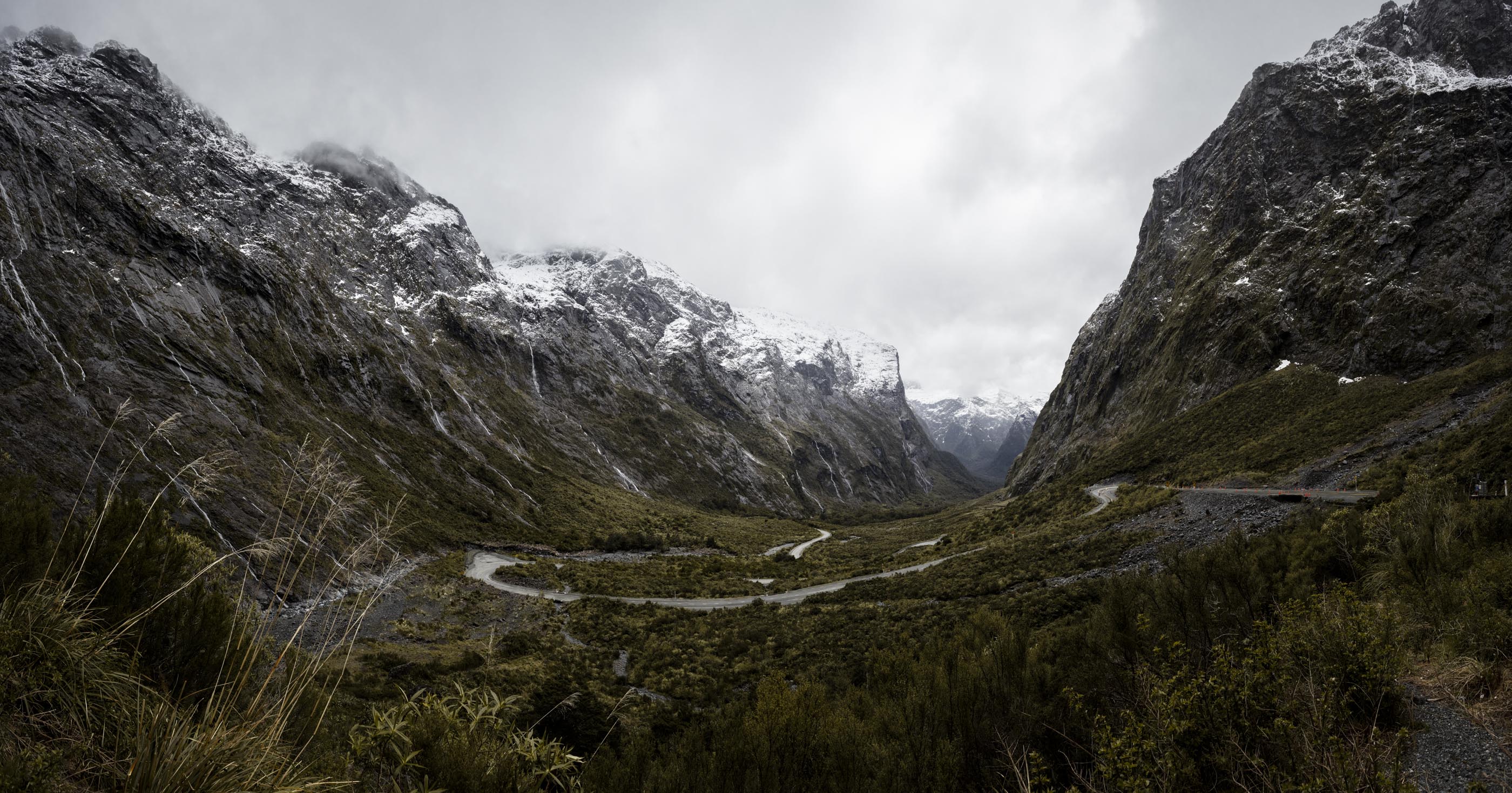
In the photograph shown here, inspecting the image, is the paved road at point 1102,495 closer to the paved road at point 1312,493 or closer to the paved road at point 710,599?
the paved road at point 1312,493

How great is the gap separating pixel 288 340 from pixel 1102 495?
300 ft

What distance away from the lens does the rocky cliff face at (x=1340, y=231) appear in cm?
5297

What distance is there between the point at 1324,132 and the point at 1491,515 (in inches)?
3924

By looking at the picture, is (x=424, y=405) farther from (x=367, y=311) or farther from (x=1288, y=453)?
(x=1288, y=453)

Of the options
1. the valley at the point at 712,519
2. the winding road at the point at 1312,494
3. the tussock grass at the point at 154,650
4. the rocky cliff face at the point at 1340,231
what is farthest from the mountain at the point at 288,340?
the rocky cliff face at the point at 1340,231

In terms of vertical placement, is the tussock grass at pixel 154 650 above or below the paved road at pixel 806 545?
above

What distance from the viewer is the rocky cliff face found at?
53.0 metres

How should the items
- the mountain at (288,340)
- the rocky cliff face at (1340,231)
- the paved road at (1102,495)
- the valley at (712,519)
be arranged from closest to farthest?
1. the valley at (712,519)
2. the mountain at (288,340)
3. the paved road at (1102,495)
4. the rocky cliff face at (1340,231)

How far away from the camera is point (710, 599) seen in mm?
36969

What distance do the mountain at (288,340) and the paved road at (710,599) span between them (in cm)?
1495

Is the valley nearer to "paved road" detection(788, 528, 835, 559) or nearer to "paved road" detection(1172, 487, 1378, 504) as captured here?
"paved road" detection(1172, 487, 1378, 504)

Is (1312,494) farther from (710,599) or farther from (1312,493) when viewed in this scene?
(710,599)

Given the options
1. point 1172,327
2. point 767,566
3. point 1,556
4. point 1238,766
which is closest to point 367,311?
point 767,566

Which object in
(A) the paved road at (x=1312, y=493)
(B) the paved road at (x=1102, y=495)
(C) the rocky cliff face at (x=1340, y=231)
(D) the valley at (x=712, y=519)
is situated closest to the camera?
(D) the valley at (x=712, y=519)
